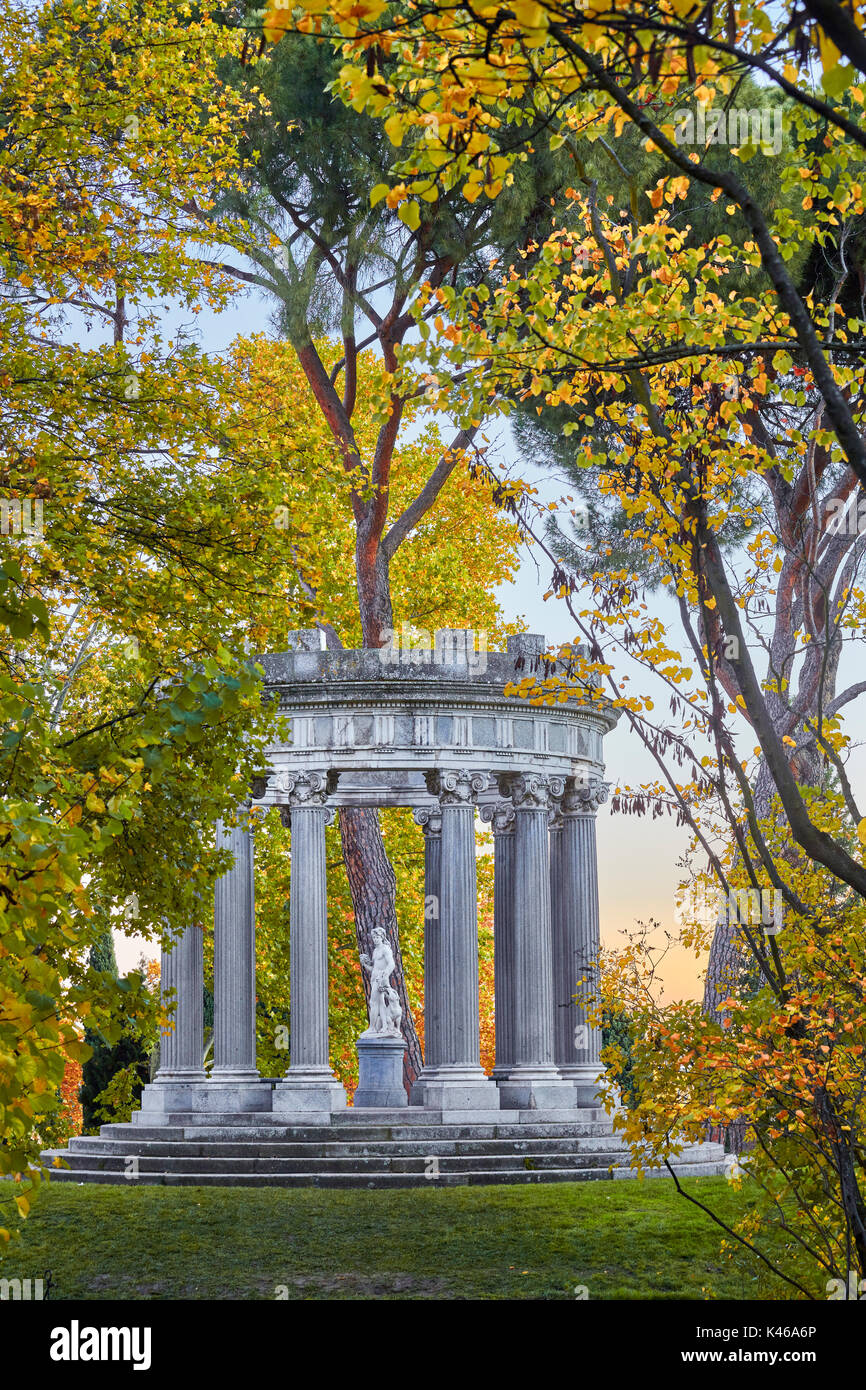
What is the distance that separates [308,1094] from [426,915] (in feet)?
12.8

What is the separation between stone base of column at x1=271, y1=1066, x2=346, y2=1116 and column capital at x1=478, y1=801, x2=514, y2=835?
257 inches

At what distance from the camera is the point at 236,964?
28.0 meters

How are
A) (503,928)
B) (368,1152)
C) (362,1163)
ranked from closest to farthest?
(362,1163), (368,1152), (503,928)

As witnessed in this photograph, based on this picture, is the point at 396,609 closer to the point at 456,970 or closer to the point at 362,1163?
the point at 456,970

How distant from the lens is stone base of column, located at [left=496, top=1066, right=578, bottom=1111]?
26844 millimetres

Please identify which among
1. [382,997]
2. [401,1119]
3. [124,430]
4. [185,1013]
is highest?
[124,430]

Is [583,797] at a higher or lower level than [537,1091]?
higher

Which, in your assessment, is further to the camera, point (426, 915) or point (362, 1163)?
point (426, 915)

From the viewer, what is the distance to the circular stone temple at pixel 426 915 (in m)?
26.5

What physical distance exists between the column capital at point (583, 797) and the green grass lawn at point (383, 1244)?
9.43 m

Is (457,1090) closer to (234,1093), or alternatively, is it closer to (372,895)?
(234,1093)

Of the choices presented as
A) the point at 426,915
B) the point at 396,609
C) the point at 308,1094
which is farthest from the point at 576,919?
the point at 396,609

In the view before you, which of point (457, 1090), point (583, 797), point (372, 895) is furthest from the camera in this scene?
point (372, 895)
